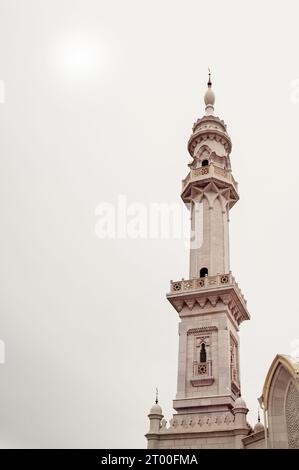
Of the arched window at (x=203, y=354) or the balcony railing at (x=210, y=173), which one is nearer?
the arched window at (x=203, y=354)

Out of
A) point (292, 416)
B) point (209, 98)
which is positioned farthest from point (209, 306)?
point (209, 98)

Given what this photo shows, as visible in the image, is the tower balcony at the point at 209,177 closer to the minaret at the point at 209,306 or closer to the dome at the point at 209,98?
the minaret at the point at 209,306

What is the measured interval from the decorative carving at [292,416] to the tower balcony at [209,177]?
68.2ft

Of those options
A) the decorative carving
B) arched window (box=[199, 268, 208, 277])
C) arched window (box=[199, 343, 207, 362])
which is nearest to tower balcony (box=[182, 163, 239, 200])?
arched window (box=[199, 268, 208, 277])

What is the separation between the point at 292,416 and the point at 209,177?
2152 centimetres

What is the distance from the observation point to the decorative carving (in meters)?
20.0

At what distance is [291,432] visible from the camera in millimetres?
20297

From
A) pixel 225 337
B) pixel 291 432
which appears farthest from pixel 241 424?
pixel 291 432

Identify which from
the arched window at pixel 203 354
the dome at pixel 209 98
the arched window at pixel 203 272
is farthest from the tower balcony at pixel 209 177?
the arched window at pixel 203 354

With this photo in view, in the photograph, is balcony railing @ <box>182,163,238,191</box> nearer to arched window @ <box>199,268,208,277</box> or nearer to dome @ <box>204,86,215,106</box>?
arched window @ <box>199,268,208,277</box>

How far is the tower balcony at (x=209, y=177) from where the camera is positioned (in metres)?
39.0

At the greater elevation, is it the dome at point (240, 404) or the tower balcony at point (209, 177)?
the tower balcony at point (209, 177)

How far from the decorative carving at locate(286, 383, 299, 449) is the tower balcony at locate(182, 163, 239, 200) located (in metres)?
20.8

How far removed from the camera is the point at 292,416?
20422 mm
